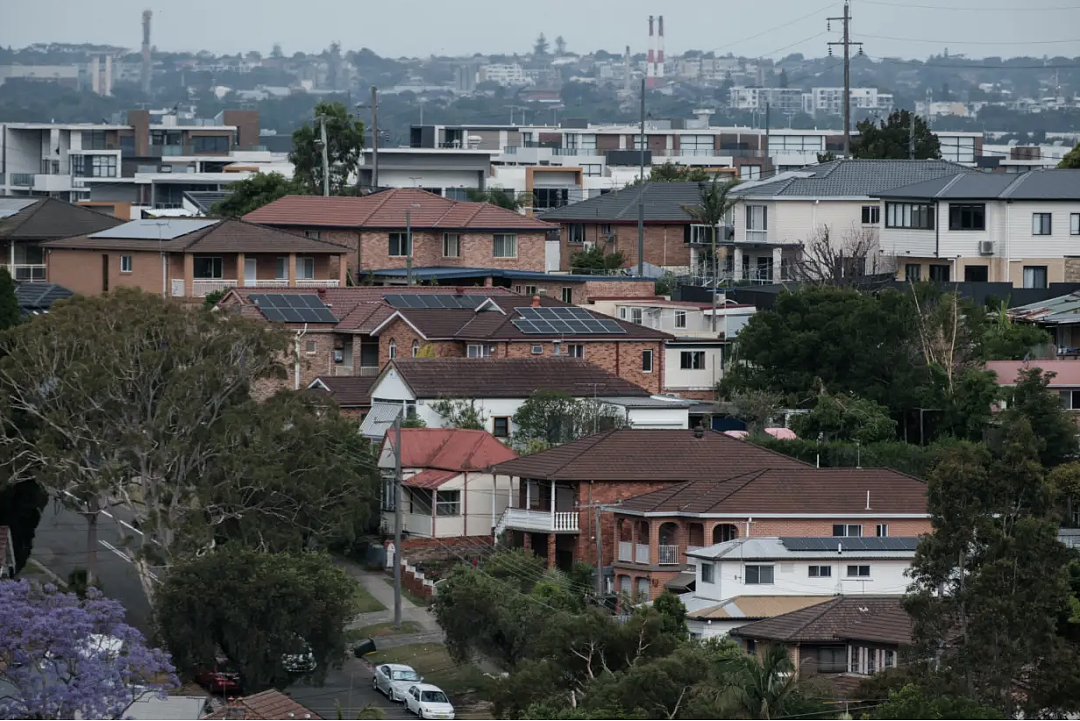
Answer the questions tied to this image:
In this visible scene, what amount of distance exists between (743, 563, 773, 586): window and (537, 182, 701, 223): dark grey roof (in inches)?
1878

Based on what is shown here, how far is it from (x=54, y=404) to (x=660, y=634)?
52.1 feet

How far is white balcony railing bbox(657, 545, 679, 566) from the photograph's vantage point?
49.5 m

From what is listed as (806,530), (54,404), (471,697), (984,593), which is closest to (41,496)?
(54,404)

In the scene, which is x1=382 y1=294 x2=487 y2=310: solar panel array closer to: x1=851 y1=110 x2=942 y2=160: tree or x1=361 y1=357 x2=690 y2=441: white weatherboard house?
x1=361 y1=357 x2=690 y2=441: white weatherboard house

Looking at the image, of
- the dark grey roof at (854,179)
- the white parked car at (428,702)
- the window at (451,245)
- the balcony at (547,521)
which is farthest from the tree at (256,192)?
the white parked car at (428,702)

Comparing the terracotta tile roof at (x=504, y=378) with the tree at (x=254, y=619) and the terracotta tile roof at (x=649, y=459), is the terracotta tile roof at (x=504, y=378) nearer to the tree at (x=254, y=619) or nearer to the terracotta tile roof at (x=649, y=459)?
the terracotta tile roof at (x=649, y=459)

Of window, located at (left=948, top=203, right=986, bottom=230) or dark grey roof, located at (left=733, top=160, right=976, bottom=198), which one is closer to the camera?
window, located at (left=948, top=203, right=986, bottom=230)

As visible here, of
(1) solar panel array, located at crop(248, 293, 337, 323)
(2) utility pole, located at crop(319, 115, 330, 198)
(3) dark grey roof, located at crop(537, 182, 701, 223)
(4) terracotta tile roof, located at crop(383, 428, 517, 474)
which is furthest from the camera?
(2) utility pole, located at crop(319, 115, 330, 198)

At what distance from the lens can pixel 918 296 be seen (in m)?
64.5

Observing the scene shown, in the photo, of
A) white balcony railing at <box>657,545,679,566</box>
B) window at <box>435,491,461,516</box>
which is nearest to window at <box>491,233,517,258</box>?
window at <box>435,491,461,516</box>

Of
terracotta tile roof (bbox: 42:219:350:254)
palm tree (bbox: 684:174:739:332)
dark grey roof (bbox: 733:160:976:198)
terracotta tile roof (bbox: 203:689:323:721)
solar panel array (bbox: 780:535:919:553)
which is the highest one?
dark grey roof (bbox: 733:160:976:198)

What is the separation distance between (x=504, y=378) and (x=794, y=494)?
41.4 ft

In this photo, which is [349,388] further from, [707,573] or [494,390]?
[707,573]

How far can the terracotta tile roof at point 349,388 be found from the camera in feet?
206
